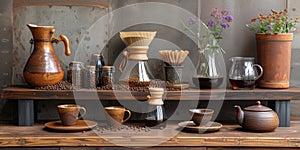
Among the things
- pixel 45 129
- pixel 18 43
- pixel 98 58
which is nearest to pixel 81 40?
pixel 98 58

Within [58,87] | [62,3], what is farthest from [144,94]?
[62,3]

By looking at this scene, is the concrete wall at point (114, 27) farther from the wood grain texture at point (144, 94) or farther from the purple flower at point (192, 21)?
the wood grain texture at point (144, 94)

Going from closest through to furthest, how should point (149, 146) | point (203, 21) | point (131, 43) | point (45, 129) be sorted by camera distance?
point (149, 146), point (45, 129), point (131, 43), point (203, 21)

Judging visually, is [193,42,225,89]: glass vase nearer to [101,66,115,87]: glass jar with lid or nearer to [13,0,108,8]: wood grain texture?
[101,66,115,87]: glass jar with lid

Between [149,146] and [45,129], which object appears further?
[45,129]

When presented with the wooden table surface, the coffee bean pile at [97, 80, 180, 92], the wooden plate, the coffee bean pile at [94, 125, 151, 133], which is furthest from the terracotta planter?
the wooden plate

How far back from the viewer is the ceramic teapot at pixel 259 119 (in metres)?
2.03

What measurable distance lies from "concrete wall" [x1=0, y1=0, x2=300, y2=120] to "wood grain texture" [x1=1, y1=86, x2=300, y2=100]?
0.88 feet

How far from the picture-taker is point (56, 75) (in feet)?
7.02

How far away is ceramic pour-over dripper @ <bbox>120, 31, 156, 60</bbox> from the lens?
2193 millimetres

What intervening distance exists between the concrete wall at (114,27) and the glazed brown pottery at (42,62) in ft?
0.62

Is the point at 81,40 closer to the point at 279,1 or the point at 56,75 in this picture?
the point at 56,75

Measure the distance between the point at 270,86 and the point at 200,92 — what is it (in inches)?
15.2

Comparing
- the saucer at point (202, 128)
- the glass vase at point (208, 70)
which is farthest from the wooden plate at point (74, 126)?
the glass vase at point (208, 70)
